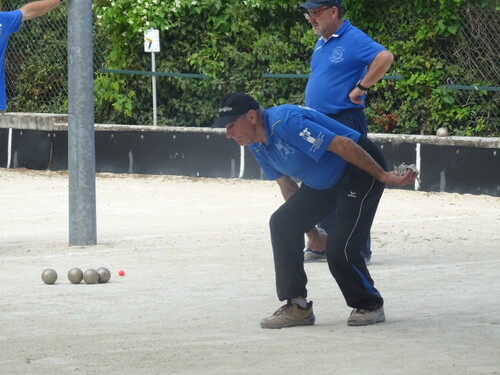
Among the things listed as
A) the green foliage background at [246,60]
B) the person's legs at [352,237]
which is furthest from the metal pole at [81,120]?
the green foliage background at [246,60]

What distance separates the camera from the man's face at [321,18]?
977 centimetres

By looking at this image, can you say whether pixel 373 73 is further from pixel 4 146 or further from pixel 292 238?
pixel 4 146

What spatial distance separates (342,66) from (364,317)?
9.60 feet

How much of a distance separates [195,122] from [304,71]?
1698 millimetres

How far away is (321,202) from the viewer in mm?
7637

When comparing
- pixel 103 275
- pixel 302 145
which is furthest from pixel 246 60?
pixel 302 145

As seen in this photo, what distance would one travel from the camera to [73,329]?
7.45 metres

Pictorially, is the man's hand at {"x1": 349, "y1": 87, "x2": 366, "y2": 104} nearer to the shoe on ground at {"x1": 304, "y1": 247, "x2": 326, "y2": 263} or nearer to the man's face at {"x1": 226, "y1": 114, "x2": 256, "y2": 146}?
the shoe on ground at {"x1": 304, "y1": 247, "x2": 326, "y2": 263}

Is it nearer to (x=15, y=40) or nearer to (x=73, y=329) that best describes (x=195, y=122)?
(x=15, y=40)

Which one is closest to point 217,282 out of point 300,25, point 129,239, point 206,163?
point 129,239

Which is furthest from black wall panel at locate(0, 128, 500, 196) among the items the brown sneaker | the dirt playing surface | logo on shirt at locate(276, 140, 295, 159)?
logo on shirt at locate(276, 140, 295, 159)

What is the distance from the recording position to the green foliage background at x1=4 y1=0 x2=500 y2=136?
→ 52.1 feet

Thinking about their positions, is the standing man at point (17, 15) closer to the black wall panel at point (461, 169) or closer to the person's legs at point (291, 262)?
the person's legs at point (291, 262)

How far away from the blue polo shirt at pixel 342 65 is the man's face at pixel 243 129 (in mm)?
2753
